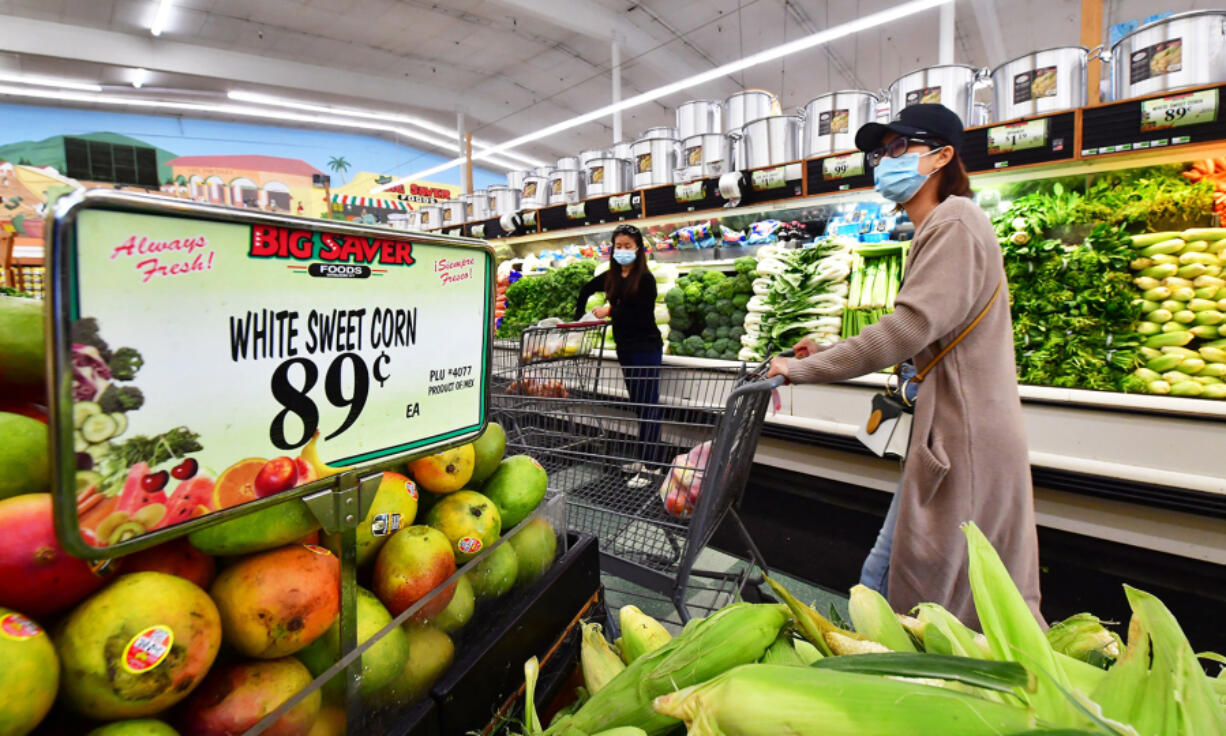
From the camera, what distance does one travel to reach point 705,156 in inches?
183

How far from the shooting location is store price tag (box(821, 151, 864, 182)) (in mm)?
3445

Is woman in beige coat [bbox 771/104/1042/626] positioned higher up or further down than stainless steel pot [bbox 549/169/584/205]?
further down

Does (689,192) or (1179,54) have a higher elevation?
(1179,54)

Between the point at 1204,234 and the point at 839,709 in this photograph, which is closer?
the point at 839,709

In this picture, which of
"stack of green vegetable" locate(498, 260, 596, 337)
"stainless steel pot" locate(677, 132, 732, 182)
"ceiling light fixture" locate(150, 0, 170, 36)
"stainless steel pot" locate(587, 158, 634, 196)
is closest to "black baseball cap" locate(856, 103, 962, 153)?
"stainless steel pot" locate(677, 132, 732, 182)

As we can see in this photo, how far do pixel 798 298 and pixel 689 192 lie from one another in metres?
1.63

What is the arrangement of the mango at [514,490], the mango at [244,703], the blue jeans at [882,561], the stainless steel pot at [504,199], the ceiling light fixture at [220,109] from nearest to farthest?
the mango at [244,703] < the mango at [514,490] < the blue jeans at [882,561] < the stainless steel pot at [504,199] < the ceiling light fixture at [220,109]

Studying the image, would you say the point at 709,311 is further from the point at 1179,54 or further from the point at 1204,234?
the point at 1179,54

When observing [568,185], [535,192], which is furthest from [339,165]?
[568,185]

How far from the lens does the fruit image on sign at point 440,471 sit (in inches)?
36.2

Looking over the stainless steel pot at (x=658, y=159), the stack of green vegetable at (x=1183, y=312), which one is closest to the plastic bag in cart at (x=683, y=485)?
the stack of green vegetable at (x=1183, y=312)

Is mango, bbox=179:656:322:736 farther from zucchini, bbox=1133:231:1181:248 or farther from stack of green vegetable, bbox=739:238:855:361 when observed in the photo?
zucchini, bbox=1133:231:1181:248

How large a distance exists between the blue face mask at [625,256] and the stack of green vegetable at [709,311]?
14.9 inches

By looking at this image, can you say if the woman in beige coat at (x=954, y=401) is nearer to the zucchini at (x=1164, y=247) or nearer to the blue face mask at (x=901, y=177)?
the blue face mask at (x=901, y=177)
